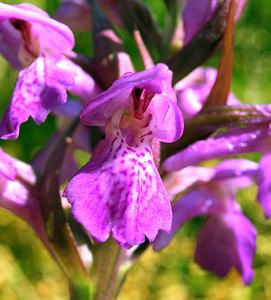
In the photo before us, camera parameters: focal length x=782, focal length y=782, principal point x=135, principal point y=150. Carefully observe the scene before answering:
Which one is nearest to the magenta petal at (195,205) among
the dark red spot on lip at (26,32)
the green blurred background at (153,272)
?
the dark red spot on lip at (26,32)

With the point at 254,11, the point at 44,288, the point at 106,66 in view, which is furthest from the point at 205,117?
the point at 254,11

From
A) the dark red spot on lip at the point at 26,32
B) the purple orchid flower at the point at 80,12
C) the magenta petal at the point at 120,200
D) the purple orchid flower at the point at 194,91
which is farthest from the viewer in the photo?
the purple orchid flower at the point at 80,12

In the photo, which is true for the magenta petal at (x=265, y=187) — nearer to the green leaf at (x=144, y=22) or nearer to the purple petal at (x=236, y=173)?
the purple petal at (x=236, y=173)

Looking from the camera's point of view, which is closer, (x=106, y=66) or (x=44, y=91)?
(x=44, y=91)

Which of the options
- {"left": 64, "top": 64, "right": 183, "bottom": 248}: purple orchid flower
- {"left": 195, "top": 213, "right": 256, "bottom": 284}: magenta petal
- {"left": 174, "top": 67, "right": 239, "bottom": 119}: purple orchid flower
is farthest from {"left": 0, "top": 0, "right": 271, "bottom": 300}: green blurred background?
{"left": 64, "top": 64, "right": 183, "bottom": 248}: purple orchid flower

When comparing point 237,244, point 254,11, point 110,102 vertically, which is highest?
point 110,102

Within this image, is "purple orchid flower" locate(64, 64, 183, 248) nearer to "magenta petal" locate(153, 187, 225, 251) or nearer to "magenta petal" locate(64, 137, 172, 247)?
"magenta petal" locate(64, 137, 172, 247)

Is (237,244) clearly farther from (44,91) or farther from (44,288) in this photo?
(44,288)
